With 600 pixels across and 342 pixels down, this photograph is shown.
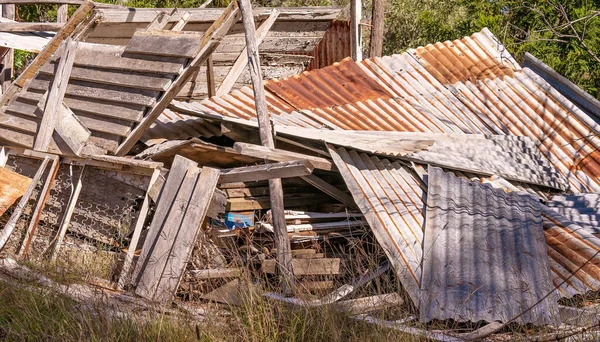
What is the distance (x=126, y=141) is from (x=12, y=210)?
1.37 metres

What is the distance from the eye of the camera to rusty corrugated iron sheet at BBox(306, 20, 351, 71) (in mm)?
14031

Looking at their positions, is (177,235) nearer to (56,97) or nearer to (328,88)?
(56,97)

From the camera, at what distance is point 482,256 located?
6004 mm

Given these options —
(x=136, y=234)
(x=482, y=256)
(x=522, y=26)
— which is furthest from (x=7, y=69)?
(x=522, y=26)

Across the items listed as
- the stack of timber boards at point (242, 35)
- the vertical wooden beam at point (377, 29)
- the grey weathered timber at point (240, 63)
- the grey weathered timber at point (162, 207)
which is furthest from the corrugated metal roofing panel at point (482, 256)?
the vertical wooden beam at point (377, 29)

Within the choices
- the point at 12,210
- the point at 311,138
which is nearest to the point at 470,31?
the point at 311,138

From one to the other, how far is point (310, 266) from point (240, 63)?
536cm

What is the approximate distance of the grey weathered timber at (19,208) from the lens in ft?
23.8

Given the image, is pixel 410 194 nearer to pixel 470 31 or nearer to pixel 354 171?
pixel 354 171

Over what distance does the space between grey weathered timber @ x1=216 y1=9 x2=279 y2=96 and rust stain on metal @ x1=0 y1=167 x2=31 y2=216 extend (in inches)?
146

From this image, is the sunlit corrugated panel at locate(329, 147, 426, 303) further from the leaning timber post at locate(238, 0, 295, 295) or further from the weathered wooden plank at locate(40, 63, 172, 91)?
the weathered wooden plank at locate(40, 63, 172, 91)

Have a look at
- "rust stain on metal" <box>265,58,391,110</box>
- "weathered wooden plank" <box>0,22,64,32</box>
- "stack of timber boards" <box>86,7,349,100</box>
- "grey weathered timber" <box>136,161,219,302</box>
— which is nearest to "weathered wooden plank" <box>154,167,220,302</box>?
"grey weathered timber" <box>136,161,219,302</box>

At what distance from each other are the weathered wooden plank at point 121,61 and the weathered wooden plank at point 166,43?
66mm

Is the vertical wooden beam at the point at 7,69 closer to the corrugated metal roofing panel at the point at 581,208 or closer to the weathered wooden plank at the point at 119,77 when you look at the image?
the weathered wooden plank at the point at 119,77
